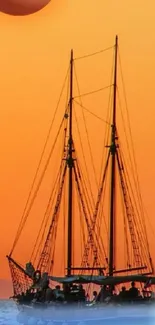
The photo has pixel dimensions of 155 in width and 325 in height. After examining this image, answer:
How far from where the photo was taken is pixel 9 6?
4.89 m

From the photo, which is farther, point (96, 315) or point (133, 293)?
point (133, 293)

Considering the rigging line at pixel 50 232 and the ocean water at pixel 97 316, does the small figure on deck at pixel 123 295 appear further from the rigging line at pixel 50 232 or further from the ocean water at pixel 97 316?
the rigging line at pixel 50 232

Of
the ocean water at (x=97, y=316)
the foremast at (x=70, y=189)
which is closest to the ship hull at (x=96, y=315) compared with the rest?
the ocean water at (x=97, y=316)

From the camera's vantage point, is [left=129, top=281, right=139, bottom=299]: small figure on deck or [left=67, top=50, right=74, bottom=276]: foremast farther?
[left=67, top=50, right=74, bottom=276]: foremast

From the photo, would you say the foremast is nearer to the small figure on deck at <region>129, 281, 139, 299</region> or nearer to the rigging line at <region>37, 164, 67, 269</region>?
the rigging line at <region>37, 164, 67, 269</region>

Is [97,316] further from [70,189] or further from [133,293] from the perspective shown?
[70,189]

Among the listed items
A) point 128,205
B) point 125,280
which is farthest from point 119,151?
point 125,280

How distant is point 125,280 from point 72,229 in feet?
1.74

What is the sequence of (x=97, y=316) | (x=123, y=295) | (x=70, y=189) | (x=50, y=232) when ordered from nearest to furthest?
(x=97, y=316) < (x=123, y=295) < (x=50, y=232) < (x=70, y=189)

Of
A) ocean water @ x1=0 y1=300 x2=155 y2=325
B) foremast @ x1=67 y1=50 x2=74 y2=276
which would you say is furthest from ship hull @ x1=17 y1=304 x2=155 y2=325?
foremast @ x1=67 y1=50 x2=74 y2=276

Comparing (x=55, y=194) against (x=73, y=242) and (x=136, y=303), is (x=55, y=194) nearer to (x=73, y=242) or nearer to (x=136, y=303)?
(x=73, y=242)

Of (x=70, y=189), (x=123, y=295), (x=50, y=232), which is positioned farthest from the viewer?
(x=70, y=189)

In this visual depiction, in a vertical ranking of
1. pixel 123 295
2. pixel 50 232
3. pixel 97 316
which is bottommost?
pixel 97 316

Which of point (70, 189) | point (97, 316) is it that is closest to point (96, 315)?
point (97, 316)
